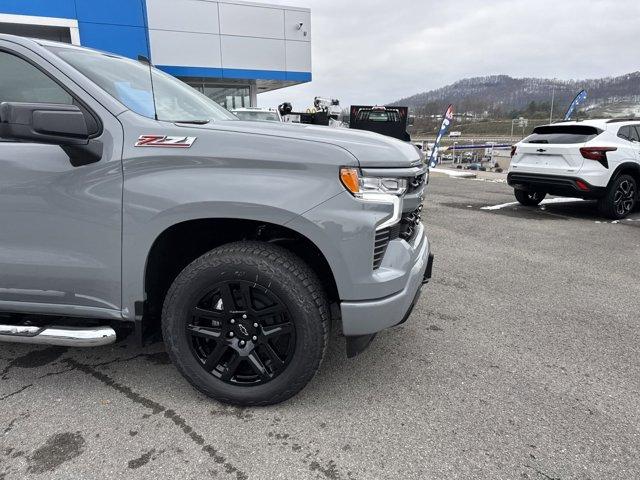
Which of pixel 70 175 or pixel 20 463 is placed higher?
pixel 70 175

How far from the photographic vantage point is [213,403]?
8.04ft

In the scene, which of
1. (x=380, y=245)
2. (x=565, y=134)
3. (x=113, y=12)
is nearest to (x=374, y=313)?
(x=380, y=245)

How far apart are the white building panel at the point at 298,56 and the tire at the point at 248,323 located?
22.5m

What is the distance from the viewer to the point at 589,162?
7.19 m

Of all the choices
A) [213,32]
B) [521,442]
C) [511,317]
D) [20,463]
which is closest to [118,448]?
[20,463]

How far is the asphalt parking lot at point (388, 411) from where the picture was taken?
6.57 ft

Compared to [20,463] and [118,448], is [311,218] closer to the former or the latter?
[118,448]

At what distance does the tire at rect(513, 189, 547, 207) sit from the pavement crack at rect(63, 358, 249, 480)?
27.1 feet

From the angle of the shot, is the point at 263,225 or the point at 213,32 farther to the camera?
the point at 213,32

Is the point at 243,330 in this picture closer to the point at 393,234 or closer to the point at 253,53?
the point at 393,234

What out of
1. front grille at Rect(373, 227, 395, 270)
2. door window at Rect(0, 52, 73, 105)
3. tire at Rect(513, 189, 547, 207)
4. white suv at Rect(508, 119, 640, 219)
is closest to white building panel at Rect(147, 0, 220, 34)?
tire at Rect(513, 189, 547, 207)

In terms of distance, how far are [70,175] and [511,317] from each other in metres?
3.29

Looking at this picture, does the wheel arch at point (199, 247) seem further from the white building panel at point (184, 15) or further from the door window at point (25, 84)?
the white building panel at point (184, 15)

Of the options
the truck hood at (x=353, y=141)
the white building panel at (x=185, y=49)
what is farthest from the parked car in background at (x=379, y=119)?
the truck hood at (x=353, y=141)
